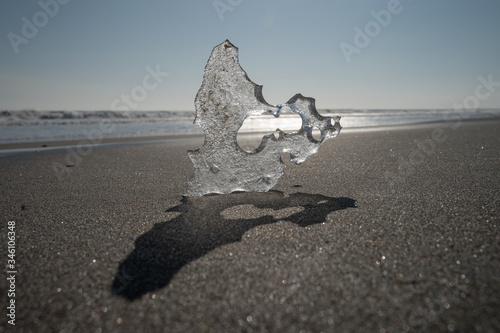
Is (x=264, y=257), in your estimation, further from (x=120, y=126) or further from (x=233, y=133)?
(x=120, y=126)

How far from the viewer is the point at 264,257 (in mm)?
1686

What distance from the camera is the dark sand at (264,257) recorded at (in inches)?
48.2

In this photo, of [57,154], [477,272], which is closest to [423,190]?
[477,272]

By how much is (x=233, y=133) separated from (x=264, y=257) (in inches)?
51.9

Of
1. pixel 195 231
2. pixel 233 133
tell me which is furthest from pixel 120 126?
pixel 195 231

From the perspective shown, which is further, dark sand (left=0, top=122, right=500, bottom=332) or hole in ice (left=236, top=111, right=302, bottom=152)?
hole in ice (left=236, top=111, right=302, bottom=152)

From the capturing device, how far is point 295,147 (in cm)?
283

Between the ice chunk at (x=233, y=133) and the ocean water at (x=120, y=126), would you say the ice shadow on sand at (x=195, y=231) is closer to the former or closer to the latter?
the ice chunk at (x=233, y=133)

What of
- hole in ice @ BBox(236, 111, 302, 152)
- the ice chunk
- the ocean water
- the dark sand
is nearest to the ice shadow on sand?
the dark sand

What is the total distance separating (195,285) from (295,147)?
1714 millimetres

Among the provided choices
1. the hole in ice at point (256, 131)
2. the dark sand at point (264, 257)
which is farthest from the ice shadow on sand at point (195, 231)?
the hole in ice at point (256, 131)

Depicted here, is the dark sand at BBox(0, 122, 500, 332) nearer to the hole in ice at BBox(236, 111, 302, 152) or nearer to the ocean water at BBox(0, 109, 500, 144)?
the hole in ice at BBox(236, 111, 302, 152)

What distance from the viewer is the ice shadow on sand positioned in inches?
60.1

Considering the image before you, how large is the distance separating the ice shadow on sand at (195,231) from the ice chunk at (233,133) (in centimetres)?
17
